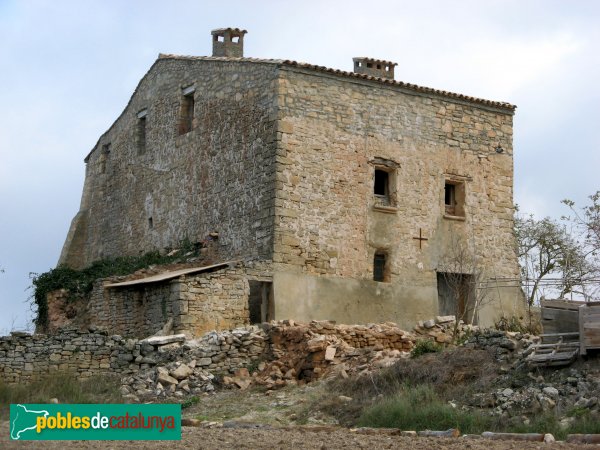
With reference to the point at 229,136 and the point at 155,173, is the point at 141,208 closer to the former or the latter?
the point at 155,173

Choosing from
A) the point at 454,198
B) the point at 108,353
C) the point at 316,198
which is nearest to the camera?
the point at 108,353

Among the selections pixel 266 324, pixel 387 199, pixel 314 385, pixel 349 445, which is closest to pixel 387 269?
pixel 387 199

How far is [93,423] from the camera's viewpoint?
15.2 m

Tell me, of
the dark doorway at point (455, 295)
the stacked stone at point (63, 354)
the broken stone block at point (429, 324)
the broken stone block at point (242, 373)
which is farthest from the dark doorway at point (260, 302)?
the dark doorway at point (455, 295)

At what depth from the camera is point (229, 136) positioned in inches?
1005

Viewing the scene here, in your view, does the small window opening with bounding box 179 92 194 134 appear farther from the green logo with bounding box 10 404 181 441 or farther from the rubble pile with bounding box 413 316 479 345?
the green logo with bounding box 10 404 181 441

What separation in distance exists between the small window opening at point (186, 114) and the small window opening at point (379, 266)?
6180 mm

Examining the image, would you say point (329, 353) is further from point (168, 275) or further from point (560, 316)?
point (560, 316)

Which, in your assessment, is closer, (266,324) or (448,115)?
(266,324)

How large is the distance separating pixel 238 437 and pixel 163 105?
51.6 ft

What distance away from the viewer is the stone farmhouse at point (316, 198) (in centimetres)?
2367

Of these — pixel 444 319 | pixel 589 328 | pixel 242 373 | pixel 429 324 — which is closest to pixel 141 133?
pixel 429 324

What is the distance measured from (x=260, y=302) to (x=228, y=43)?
26.0 feet

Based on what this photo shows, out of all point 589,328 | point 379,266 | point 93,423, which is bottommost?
point 93,423
